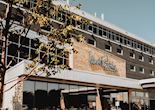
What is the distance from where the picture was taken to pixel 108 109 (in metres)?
30.2

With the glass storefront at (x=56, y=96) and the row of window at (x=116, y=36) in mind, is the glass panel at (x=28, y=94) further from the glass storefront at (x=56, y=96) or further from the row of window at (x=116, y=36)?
the row of window at (x=116, y=36)

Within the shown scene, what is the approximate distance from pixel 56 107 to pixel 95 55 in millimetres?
13756

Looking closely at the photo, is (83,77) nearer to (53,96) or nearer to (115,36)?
(53,96)

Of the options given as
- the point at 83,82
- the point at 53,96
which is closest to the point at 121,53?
the point at 83,82

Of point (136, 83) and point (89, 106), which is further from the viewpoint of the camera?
point (136, 83)

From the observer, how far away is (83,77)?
85.2 ft

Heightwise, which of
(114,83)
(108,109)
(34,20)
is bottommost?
(108,109)

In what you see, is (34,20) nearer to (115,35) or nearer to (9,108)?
(9,108)

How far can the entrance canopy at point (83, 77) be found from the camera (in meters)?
22.1

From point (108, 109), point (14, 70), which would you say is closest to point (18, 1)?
point (14, 70)

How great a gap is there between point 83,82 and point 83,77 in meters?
0.42

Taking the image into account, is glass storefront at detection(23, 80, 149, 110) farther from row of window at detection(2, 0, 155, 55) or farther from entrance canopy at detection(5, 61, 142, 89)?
row of window at detection(2, 0, 155, 55)

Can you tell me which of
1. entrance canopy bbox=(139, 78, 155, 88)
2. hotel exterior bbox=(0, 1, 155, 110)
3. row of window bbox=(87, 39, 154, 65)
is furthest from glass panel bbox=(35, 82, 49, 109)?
row of window bbox=(87, 39, 154, 65)

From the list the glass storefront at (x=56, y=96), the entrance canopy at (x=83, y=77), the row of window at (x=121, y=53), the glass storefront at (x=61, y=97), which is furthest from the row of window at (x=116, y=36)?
the glass storefront at (x=56, y=96)
